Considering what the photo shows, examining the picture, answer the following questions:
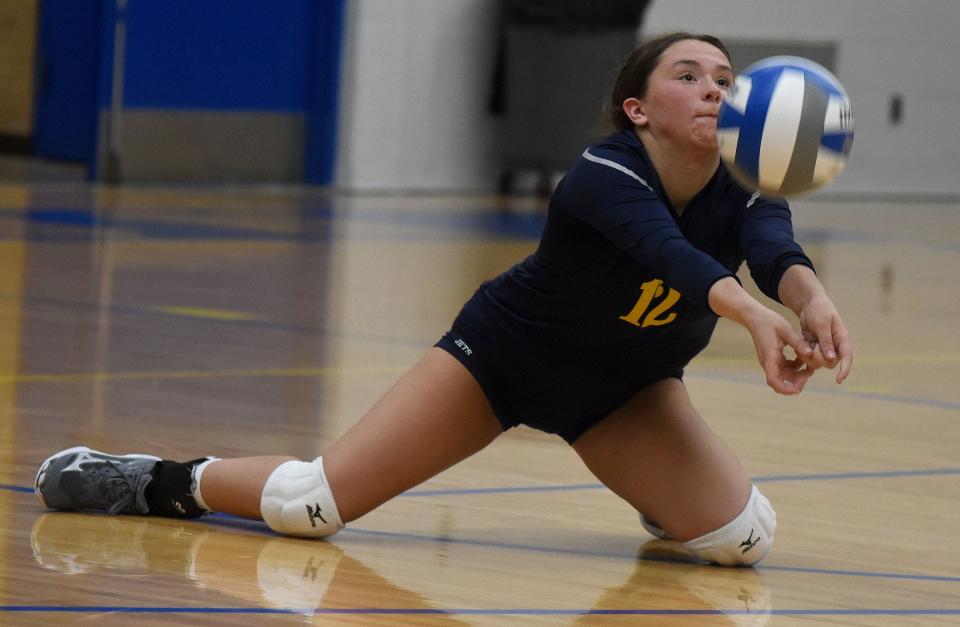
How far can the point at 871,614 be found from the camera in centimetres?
297

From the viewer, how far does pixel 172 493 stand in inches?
134

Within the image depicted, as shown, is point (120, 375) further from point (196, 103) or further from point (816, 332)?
point (196, 103)

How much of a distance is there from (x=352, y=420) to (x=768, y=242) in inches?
68.3

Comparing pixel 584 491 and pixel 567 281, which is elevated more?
pixel 567 281

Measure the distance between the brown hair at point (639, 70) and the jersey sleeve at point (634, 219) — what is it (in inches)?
7.9

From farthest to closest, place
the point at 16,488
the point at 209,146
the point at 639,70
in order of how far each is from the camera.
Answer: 1. the point at 209,146
2. the point at 16,488
3. the point at 639,70

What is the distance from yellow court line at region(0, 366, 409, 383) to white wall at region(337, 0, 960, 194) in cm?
793

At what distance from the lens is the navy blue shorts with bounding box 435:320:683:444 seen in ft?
11.1

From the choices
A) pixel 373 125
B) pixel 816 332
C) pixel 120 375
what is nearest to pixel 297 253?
pixel 120 375

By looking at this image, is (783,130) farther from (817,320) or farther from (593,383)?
(593,383)

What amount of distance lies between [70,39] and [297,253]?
5.08 metres

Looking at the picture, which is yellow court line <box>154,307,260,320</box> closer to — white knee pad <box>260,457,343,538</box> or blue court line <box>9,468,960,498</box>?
blue court line <box>9,468,960,498</box>

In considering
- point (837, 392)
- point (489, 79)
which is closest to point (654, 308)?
point (837, 392)

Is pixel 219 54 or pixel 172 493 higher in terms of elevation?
pixel 219 54
